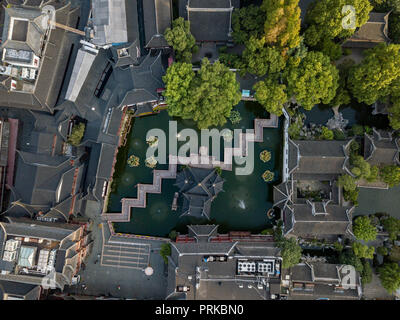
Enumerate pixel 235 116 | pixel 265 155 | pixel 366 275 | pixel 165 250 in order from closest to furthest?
pixel 366 275
pixel 165 250
pixel 235 116
pixel 265 155

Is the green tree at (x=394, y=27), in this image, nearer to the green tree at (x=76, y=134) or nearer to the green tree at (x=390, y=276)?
the green tree at (x=390, y=276)

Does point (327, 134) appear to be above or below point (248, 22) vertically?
below

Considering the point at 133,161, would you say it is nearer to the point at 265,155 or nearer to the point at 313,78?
the point at 265,155

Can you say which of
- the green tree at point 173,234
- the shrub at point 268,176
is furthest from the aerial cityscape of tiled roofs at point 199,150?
the green tree at point 173,234

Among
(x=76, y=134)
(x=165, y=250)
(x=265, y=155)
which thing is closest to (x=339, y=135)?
(x=265, y=155)

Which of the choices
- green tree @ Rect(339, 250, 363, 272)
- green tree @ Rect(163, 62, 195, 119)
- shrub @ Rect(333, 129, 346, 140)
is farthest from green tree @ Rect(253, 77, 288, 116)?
green tree @ Rect(339, 250, 363, 272)
